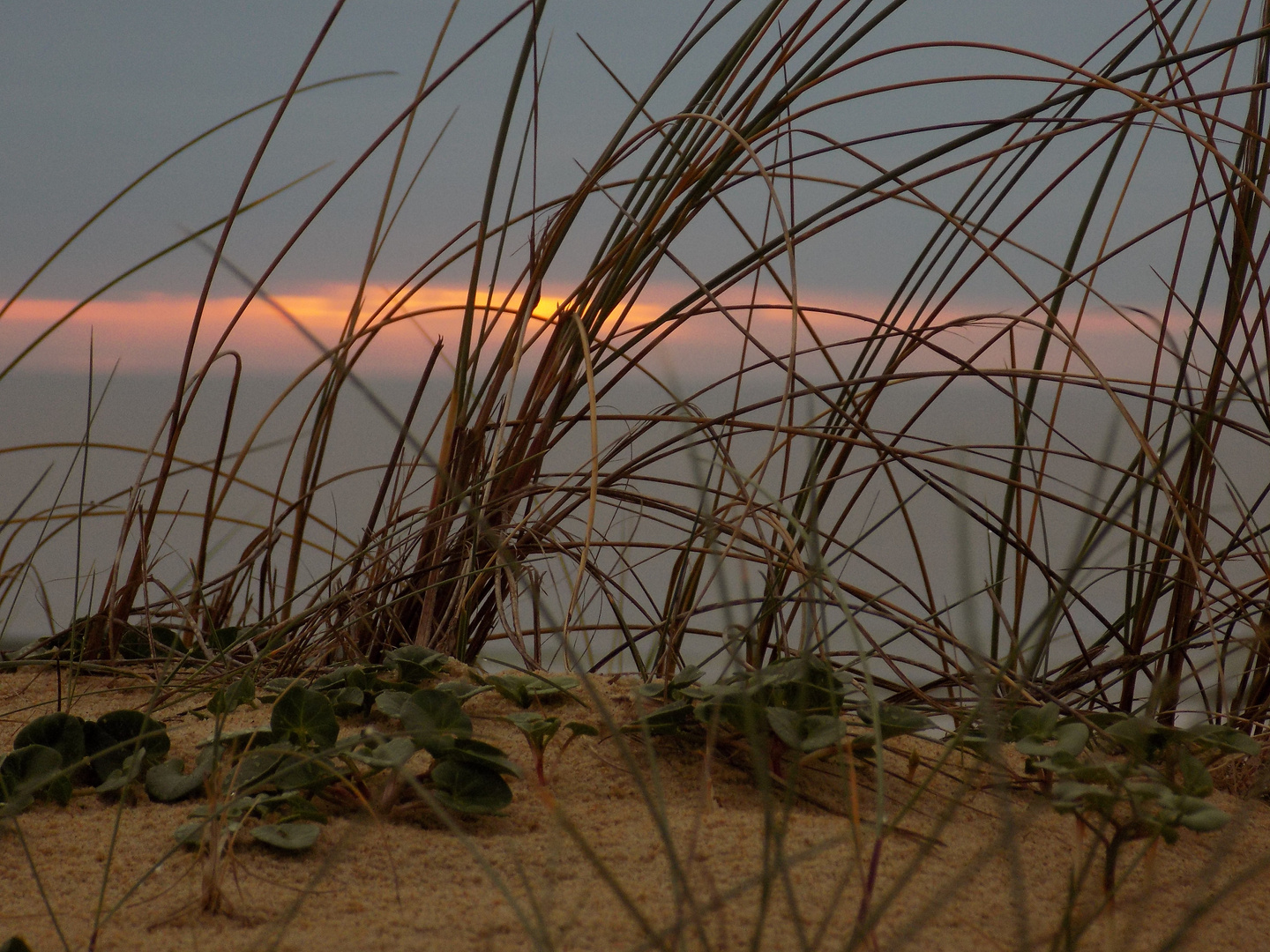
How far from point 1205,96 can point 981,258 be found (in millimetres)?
323

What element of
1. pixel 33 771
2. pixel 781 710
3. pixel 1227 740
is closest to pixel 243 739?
pixel 33 771

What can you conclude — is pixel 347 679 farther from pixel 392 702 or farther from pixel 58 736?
pixel 58 736

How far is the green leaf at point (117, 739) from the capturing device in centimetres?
94

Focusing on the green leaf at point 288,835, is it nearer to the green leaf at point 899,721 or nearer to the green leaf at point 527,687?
the green leaf at point 527,687

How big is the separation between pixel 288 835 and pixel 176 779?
7.8 inches

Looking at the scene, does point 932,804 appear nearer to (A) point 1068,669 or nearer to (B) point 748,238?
(A) point 1068,669

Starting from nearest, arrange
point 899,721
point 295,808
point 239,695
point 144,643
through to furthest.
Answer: point 295,808 → point 899,721 → point 239,695 → point 144,643

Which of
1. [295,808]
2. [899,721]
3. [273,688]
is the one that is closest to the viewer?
[295,808]

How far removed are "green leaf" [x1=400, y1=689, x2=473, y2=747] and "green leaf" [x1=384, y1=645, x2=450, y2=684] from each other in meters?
0.20

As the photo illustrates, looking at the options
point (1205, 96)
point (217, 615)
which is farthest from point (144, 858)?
point (1205, 96)

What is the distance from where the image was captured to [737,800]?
2.93 feet

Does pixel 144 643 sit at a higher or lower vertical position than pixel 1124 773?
lower

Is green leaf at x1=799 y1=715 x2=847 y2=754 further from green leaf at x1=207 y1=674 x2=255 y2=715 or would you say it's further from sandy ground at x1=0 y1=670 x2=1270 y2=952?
green leaf at x1=207 y1=674 x2=255 y2=715

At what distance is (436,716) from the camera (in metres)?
0.87
